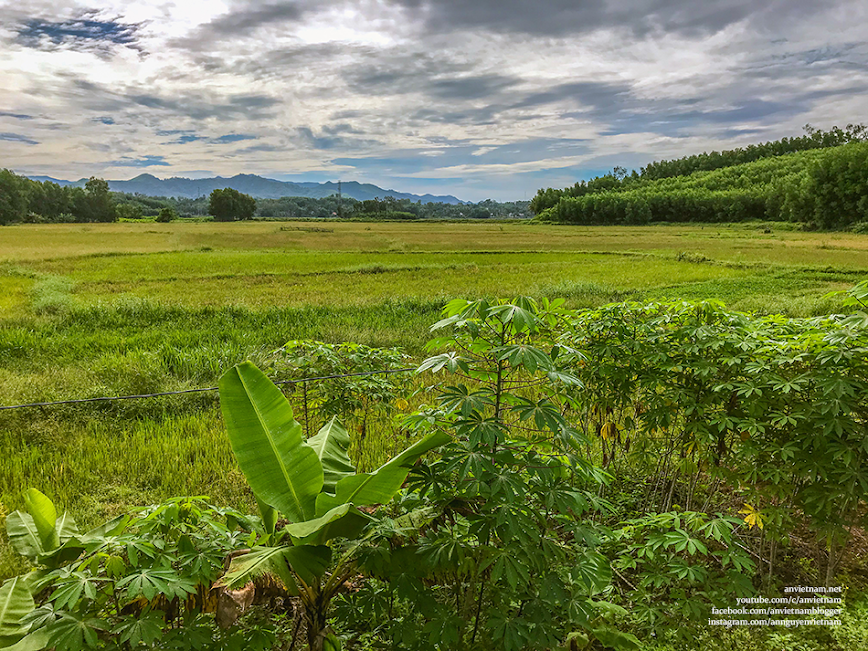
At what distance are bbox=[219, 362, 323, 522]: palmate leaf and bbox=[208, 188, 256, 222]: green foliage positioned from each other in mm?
88502

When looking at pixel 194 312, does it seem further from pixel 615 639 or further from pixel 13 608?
pixel 615 639

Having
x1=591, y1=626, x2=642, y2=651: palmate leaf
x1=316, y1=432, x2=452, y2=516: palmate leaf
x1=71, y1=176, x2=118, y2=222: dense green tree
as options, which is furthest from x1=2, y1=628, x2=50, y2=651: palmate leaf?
x1=71, y1=176, x2=118, y2=222: dense green tree

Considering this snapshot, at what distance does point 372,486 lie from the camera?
2459 mm

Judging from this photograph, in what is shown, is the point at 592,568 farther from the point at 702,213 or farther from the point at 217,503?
the point at 702,213

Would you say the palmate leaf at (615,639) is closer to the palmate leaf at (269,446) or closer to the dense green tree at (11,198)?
the palmate leaf at (269,446)

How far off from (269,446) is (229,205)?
295 feet

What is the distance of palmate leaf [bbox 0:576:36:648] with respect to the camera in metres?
2.04

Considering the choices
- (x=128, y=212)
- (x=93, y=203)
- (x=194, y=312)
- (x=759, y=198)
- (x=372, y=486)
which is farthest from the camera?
(x=128, y=212)

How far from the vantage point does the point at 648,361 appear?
335 centimetres

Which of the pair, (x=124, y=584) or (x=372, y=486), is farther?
(x=372, y=486)

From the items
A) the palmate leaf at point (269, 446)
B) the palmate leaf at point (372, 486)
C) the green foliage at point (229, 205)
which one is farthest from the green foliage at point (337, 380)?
the green foliage at point (229, 205)

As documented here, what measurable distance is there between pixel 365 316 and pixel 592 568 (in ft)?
35.2

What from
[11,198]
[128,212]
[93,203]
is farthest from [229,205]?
[11,198]

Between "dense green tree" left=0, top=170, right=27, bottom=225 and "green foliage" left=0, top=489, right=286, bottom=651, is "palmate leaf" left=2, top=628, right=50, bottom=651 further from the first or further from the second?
"dense green tree" left=0, top=170, right=27, bottom=225
